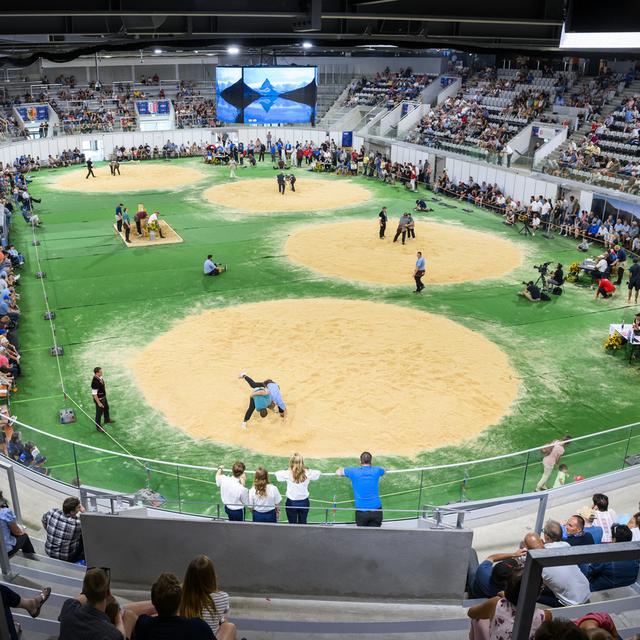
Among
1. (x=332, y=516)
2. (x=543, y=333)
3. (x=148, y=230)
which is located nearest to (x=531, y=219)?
(x=543, y=333)

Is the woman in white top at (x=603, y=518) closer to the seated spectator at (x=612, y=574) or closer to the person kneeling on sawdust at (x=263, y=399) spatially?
the seated spectator at (x=612, y=574)

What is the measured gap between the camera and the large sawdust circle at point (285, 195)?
34719mm

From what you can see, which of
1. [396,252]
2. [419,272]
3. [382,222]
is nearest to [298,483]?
[419,272]

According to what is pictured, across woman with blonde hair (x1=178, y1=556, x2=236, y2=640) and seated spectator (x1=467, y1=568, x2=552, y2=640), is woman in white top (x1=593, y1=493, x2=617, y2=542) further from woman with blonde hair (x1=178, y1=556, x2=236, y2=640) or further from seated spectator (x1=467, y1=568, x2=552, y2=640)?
woman with blonde hair (x1=178, y1=556, x2=236, y2=640)

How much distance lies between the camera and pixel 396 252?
2709cm

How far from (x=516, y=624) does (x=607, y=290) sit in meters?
20.9

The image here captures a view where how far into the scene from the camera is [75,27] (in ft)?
26.4

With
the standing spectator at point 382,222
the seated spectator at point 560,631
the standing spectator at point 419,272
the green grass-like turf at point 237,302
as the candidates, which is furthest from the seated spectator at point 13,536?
the standing spectator at point 382,222

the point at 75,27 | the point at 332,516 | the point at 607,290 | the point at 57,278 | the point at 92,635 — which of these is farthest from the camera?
the point at 57,278

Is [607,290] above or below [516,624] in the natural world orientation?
below

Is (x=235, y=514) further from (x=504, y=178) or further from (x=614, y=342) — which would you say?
(x=504, y=178)

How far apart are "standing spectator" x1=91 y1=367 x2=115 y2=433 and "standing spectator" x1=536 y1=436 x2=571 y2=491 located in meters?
8.79

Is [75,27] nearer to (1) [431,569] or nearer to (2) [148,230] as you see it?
(1) [431,569]

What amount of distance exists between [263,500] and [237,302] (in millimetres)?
12829
